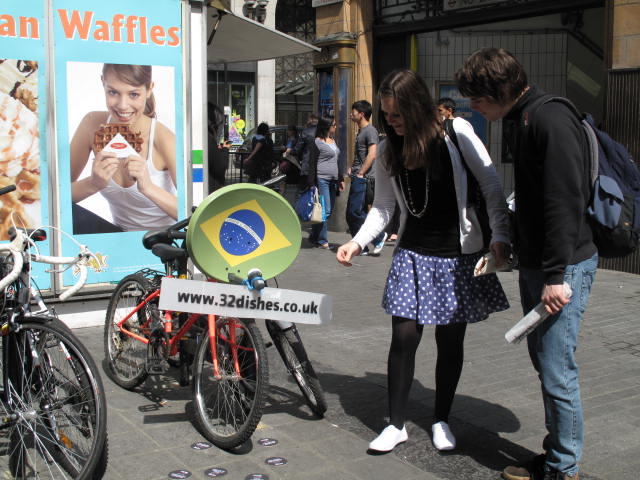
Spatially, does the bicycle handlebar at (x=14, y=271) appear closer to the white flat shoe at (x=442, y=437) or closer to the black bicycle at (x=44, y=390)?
the black bicycle at (x=44, y=390)

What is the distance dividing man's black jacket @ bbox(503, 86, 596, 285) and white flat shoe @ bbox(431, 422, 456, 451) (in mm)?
1095

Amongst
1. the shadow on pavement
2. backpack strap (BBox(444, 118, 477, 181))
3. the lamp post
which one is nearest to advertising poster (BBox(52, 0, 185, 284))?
the shadow on pavement

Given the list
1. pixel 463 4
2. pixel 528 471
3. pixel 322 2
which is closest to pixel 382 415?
pixel 528 471

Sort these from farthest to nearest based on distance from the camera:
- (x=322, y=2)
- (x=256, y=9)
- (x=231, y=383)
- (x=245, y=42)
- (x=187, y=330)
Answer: (x=256, y=9)
(x=322, y=2)
(x=245, y=42)
(x=187, y=330)
(x=231, y=383)

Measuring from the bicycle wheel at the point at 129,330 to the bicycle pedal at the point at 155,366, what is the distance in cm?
8

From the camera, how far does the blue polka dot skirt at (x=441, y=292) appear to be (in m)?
3.70

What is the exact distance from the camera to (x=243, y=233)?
4.02 m

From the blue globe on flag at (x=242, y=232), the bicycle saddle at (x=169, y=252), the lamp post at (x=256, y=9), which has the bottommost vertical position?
the bicycle saddle at (x=169, y=252)

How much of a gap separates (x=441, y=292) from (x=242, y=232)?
1.07m

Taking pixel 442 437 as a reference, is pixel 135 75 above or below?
above

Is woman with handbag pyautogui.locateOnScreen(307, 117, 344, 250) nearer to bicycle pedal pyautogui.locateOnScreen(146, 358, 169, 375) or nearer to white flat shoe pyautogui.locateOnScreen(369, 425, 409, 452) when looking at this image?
bicycle pedal pyautogui.locateOnScreen(146, 358, 169, 375)

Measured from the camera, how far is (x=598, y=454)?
382 cm

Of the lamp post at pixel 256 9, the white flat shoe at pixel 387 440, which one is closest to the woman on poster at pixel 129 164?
the white flat shoe at pixel 387 440

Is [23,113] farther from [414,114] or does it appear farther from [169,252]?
[414,114]
